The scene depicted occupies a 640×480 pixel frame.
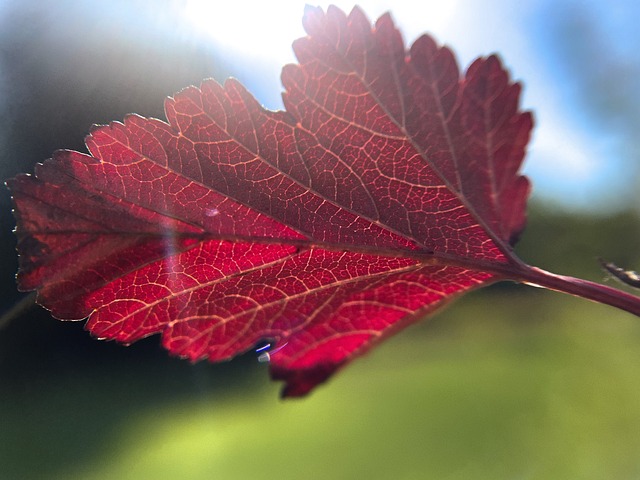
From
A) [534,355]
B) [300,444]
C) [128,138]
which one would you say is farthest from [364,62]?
[534,355]

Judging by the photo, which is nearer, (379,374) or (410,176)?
(410,176)

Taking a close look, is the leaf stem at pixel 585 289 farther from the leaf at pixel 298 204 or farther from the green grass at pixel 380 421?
the green grass at pixel 380 421

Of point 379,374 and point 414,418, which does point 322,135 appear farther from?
point 379,374

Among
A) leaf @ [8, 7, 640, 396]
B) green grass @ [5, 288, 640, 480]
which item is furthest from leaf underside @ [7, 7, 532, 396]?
green grass @ [5, 288, 640, 480]

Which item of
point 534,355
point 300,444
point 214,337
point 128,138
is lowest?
point 300,444

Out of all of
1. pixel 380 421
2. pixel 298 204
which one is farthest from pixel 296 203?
pixel 380 421

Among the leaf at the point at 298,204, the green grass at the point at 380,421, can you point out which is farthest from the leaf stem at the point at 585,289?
the green grass at the point at 380,421

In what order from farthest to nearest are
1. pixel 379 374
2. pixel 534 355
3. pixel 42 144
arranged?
pixel 534 355, pixel 379 374, pixel 42 144
